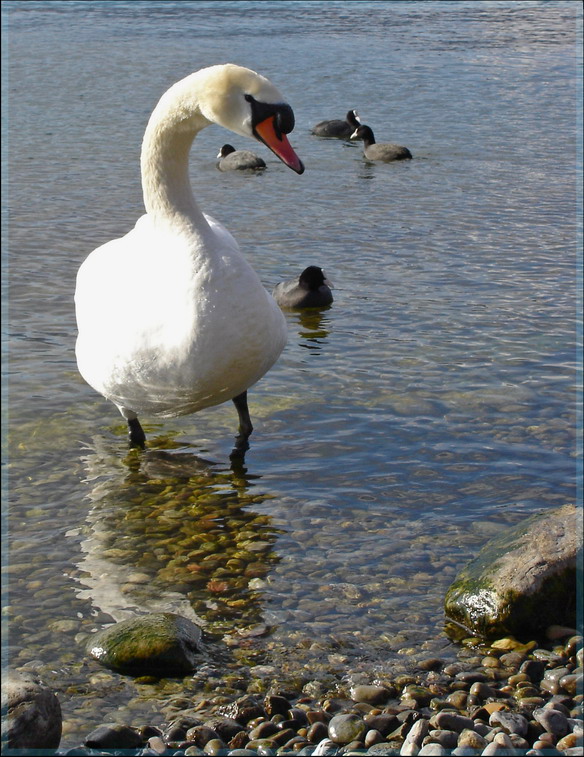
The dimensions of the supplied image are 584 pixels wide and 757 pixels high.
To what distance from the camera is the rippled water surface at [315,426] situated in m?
5.39

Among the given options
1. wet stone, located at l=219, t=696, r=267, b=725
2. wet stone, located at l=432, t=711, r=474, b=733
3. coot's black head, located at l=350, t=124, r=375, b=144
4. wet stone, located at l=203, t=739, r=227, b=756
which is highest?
coot's black head, located at l=350, t=124, r=375, b=144

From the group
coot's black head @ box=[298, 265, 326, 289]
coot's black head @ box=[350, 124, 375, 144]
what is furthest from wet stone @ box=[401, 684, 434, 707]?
coot's black head @ box=[350, 124, 375, 144]

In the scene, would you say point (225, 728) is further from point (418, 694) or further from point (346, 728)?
point (418, 694)

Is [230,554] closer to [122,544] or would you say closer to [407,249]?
[122,544]

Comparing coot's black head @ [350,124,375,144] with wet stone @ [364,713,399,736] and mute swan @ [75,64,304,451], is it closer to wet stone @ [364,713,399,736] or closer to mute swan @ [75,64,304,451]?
mute swan @ [75,64,304,451]

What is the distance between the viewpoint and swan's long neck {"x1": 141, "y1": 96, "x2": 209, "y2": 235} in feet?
21.4

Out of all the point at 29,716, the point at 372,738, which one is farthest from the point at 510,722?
the point at 29,716

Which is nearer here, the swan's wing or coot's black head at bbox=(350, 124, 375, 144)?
the swan's wing

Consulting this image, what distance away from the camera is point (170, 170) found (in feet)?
22.0

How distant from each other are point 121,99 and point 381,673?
60.4ft

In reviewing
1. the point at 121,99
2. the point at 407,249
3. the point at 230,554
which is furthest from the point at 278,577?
the point at 121,99

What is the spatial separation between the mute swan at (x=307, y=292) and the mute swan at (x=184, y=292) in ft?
10.4

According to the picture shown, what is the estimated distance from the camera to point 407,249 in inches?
472

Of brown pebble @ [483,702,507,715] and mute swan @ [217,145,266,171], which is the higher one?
mute swan @ [217,145,266,171]
